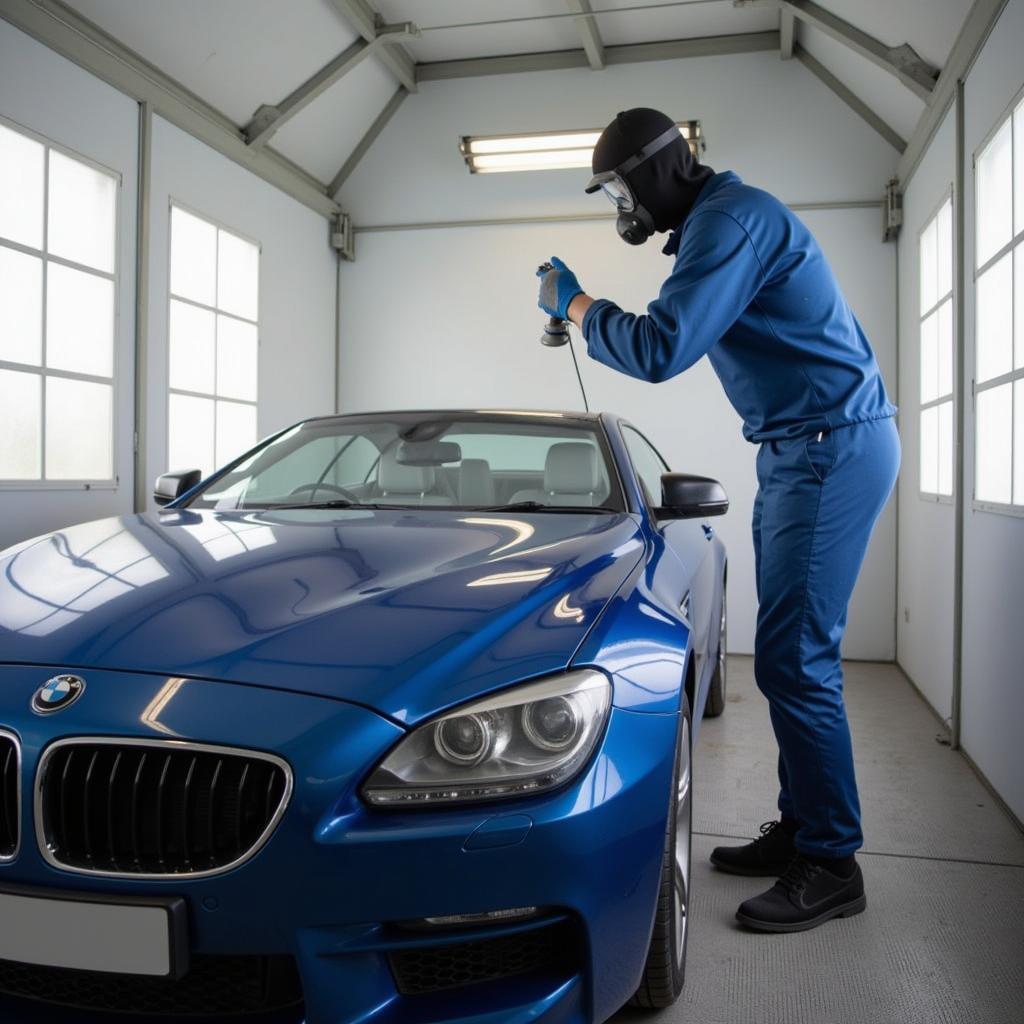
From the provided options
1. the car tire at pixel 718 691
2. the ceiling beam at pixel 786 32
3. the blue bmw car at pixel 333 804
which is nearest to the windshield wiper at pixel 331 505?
the blue bmw car at pixel 333 804

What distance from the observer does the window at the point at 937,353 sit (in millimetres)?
4035

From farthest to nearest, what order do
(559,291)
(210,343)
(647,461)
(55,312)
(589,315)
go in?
(210,343), (55,312), (647,461), (559,291), (589,315)

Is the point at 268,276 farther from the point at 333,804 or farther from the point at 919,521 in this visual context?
the point at 333,804

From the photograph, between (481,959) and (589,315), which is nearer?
(481,959)

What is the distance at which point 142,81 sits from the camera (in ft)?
13.7

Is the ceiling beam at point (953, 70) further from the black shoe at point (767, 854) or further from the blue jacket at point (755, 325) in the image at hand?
the black shoe at point (767, 854)

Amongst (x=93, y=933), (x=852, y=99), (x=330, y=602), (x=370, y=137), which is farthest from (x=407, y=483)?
(x=370, y=137)

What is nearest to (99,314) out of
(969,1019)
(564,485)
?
(564,485)

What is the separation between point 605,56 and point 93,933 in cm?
569

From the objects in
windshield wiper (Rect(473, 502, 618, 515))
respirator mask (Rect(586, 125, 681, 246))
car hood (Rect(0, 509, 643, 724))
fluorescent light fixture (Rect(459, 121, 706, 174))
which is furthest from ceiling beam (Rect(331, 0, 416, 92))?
car hood (Rect(0, 509, 643, 724))

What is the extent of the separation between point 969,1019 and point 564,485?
4.28 feet

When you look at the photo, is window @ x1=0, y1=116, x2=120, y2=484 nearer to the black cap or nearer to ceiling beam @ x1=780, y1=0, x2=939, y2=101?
the black cap

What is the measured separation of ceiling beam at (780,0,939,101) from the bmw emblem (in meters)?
4.12

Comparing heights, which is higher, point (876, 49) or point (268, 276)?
point (876, 49)
